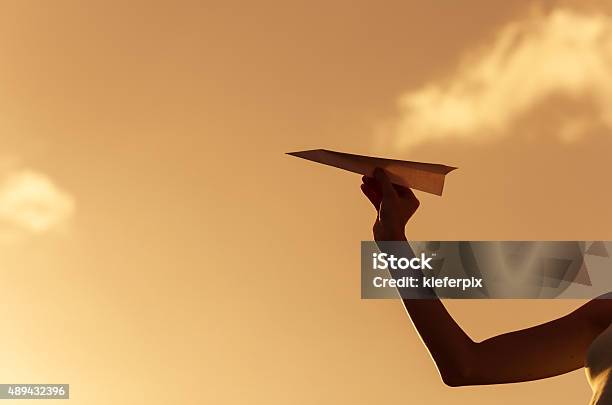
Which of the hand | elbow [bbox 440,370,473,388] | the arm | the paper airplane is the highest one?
the paper airplane

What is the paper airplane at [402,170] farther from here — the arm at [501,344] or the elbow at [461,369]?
the elbow at [461,369]

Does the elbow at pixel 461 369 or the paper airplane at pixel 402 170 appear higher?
the paper airplane at pixel 402 170

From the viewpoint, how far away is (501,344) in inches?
43.6

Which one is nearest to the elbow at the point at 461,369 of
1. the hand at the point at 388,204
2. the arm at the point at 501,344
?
the arm at the point at 501,344

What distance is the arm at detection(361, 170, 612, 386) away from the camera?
3.48ft

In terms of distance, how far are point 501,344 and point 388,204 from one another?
258mm

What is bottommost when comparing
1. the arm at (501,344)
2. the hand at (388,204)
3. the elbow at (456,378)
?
the elbow at (456,378)

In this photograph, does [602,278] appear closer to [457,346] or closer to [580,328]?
[580,328]

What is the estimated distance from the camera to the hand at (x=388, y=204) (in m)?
1.10

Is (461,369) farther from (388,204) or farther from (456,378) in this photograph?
(388,204)

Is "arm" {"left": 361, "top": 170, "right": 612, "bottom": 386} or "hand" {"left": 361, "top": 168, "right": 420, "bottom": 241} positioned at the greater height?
"hand" {"left": 361, "top": 168, "right": 420, "bottom": 241}

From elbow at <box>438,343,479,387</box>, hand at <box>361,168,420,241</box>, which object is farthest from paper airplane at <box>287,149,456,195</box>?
elbow at <box>438,343,479,387</box>

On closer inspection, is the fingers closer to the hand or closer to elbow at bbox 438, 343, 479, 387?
the hand

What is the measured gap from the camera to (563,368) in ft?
3.69
